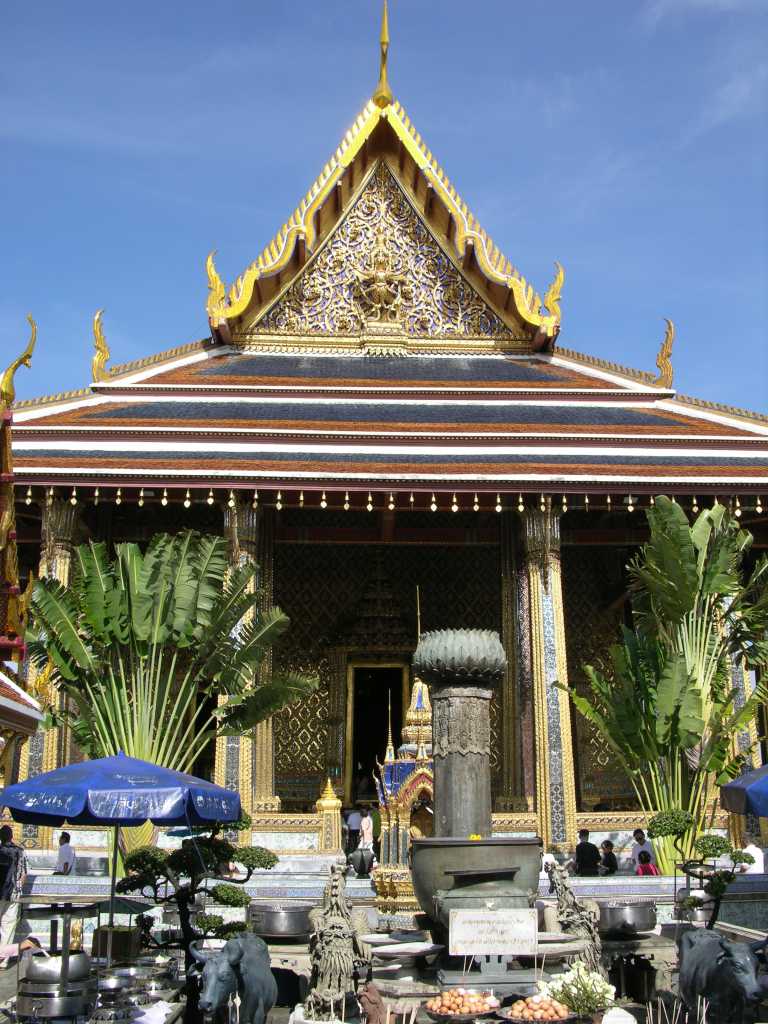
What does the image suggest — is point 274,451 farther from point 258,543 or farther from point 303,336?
point 303,336

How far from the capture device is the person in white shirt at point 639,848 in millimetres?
11922

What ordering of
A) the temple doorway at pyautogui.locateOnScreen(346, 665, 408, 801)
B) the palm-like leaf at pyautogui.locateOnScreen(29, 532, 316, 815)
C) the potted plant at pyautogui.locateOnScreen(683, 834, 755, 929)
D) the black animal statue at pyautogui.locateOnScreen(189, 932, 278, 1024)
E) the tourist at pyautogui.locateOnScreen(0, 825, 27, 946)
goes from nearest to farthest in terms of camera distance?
the black animal statue at pyautogui.locateOnScreen(189, 932, 278, 1024) → the potted plant at pyautogui.locateOnScreen(683, 834, 755, 929) → the tourist at pyautogui.locateOnScreen(0, 825, 27, 946) → the palm-like leaf at pyautogui.locateOnScreen(29, 532, 316, 815) → the temple doorway at pyautogui.locateOnScreen(346, 665, 408, 801)

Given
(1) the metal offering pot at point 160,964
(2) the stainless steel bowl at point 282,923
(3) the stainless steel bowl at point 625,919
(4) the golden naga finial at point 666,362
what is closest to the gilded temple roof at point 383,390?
(4) the golden naga finial at point 666,362

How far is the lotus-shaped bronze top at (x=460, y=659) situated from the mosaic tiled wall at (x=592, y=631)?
287 inches

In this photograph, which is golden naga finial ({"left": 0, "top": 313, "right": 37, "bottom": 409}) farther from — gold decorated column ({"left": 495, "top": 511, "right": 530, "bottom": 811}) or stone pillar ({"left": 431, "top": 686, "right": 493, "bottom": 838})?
gold decorated column ({"left": 495, "top": 511, "right": 530, "bottom": 811})

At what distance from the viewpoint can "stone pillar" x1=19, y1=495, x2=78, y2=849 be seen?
12.3 metres

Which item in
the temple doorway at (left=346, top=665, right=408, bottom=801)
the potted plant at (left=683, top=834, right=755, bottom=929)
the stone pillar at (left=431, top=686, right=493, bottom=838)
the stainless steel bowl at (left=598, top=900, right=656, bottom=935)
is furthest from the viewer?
the temple doorway at (left=346, top=665, right=408, bottom=801)

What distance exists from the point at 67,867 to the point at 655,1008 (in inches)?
240

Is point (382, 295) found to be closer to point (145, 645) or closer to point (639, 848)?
point (145, 645)

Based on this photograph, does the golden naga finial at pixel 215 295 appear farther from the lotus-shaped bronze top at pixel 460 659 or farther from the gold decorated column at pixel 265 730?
the lotus-shaped bronze top at pixel 460 659

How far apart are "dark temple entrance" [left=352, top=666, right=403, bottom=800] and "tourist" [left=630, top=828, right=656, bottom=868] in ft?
14.0

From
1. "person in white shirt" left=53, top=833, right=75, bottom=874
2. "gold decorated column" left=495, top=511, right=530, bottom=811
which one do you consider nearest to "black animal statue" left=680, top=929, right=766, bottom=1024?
"person in white shirt" left=53, top=833, right=75, bottom=874

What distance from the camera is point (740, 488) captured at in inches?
534

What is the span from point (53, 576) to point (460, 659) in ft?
20.4
